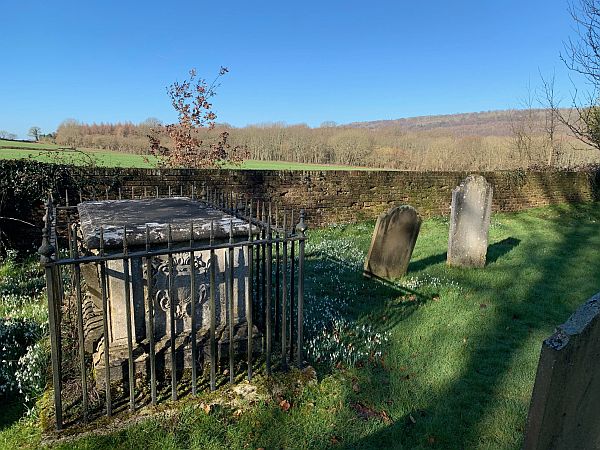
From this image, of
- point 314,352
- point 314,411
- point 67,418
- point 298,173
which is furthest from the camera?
point 298,173

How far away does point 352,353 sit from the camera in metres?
4.16

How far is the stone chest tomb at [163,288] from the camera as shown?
3.19 m

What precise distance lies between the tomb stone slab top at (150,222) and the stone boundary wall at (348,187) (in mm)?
4020

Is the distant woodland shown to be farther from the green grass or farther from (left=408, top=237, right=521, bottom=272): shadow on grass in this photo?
the green grass

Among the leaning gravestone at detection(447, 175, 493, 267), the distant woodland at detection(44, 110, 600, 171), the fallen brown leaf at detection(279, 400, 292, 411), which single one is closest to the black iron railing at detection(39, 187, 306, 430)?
the fallen brown leaf at detection(279, 400, 292, 411)

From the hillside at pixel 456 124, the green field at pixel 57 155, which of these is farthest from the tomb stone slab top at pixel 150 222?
the hillside at pixel 456 124

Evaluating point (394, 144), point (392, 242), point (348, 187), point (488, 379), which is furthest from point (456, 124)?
point (488, 379)

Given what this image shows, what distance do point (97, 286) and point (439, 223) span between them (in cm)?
1034

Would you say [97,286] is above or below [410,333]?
above

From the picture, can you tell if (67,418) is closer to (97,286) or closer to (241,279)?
(97,286)

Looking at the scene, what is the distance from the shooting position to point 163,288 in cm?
345

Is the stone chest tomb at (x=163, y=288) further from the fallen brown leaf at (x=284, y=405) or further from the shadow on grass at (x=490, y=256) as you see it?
the shadow on grass at (x=490, y=256)

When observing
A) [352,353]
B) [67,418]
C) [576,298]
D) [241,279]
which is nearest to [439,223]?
[576,298]

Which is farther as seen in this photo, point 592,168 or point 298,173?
point 592,168
